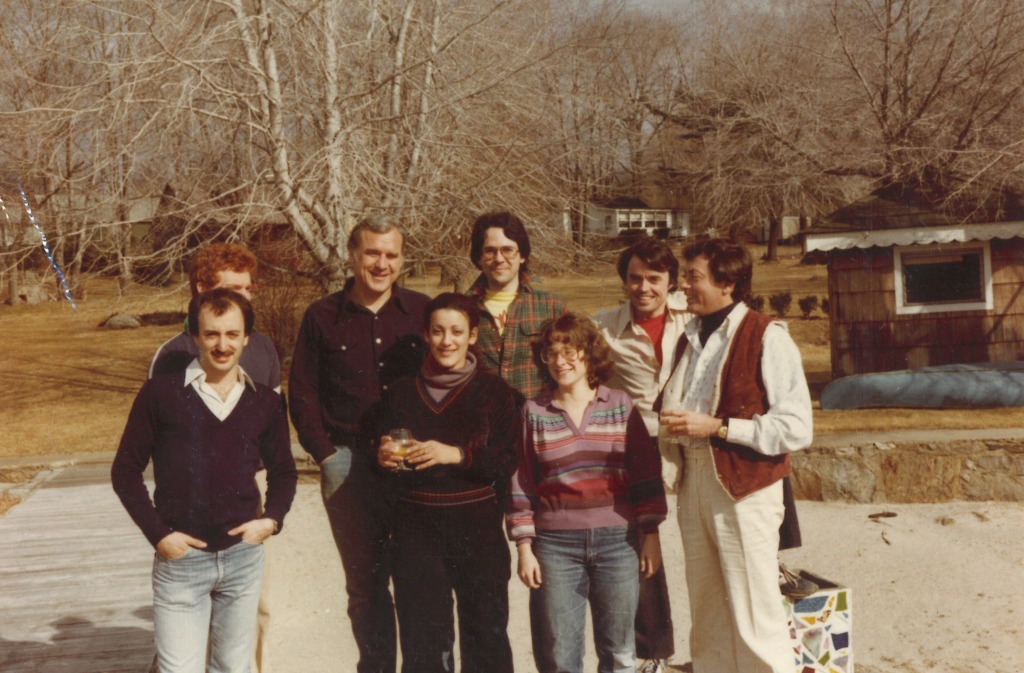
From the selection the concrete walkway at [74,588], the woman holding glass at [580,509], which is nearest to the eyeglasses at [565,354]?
the woman holding glass at [580,509]

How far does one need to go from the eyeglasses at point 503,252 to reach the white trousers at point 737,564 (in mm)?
859

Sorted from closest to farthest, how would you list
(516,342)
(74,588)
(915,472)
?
(516,342) → (74,588) → (915,472)

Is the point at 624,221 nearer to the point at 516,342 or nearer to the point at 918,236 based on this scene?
the point at 918,236

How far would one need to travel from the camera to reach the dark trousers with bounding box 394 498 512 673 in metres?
2.92

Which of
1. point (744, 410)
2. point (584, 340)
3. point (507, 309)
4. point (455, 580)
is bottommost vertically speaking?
point (455, 580)

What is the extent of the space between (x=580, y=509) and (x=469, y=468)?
345 mm

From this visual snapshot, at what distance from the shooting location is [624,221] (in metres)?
17.1

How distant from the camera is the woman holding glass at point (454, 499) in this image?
9.52 feet

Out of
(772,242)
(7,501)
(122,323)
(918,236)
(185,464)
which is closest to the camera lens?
(185,464)

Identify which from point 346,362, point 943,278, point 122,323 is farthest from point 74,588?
point 122,323

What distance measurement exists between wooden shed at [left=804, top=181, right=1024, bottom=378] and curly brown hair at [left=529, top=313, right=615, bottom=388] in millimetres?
8606

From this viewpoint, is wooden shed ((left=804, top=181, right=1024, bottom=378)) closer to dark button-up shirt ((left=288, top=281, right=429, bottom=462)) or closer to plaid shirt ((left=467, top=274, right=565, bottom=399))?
plaid shirt ((left=467, top=274, right=565, bottom=399))

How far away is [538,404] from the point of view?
296 cm

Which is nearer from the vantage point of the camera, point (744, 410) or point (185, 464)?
point (185, 464)
